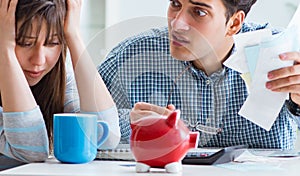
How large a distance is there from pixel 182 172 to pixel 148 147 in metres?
0.06

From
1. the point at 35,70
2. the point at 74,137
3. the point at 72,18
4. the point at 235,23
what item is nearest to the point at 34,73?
the point at 35,70

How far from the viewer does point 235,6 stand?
130 centimetres

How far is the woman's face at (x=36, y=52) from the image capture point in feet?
3.56

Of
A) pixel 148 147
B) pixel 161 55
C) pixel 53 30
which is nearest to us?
pixel 148 147

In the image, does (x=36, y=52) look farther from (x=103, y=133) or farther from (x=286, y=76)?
(x=286, y=76)

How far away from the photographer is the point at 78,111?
1153 mm

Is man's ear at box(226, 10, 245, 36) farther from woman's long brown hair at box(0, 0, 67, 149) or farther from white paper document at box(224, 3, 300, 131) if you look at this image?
woman's long brown hair at box(0, 0, 67, 149)

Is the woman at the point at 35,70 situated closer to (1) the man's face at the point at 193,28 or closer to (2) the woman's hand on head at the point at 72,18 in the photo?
(2) the woman's hand on head at the point at 72,18

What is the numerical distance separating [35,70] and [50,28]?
0.09m

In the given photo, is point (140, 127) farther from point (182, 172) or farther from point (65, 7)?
point (65, 7)

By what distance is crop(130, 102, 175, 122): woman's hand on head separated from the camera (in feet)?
2.97

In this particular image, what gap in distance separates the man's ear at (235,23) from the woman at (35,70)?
0.33 m

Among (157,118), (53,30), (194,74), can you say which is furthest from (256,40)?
(53,30)

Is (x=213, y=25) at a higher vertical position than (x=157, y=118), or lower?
higher
